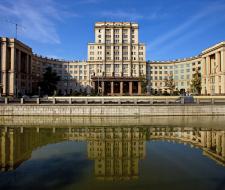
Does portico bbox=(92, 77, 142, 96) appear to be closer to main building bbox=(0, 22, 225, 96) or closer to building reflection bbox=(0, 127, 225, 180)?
main building bbox=(0, 22, 225, 96)

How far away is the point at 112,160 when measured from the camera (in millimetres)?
18812

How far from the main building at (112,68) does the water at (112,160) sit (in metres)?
77.5

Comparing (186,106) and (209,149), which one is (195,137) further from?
(186,106)

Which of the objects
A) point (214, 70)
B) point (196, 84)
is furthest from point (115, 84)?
point (214, 70)

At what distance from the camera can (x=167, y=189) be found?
1289cm

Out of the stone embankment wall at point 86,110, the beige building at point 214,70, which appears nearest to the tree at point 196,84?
the beige building at point 214,70

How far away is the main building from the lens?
354 ft

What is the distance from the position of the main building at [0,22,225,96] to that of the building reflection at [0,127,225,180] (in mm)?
73794

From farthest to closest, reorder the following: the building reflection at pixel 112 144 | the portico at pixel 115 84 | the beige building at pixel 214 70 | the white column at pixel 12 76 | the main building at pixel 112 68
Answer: the portico at pixel 115 84
the beige building at pixel 214 70
the main building at pixel 112 68
the white column at pixel 12 76
the building reflection at pixel 112 144

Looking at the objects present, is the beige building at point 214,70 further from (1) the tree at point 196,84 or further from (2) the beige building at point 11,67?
(2) the beige building at point 11,67

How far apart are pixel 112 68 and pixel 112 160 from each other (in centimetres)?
12286

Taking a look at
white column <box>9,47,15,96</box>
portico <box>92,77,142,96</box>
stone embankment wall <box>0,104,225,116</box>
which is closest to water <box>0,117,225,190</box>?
stone embankment wall <box>0,104,225,116</box>

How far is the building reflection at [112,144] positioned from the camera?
56.3ft

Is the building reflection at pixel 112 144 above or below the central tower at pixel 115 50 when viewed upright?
below
